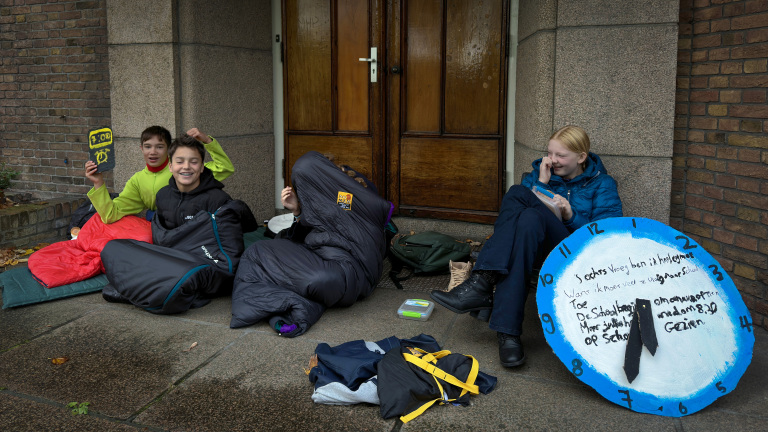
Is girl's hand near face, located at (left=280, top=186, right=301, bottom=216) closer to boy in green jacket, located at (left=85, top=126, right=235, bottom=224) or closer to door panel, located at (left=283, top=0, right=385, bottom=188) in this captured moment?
boy in green jacket, located at (left=85, top=126, right=235, bottom=224)

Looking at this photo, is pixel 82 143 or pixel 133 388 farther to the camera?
pixel 82 143

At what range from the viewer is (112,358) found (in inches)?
137

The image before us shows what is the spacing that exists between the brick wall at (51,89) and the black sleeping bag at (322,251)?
3175mm

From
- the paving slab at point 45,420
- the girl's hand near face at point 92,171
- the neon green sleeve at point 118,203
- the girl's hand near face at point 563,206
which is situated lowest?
the paving slab at point 45,420

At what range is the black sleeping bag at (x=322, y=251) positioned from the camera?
3990 millimetres

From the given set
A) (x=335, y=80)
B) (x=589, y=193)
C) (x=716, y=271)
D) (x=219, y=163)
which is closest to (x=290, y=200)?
(x=219, y=163)

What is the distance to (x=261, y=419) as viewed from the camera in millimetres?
2836

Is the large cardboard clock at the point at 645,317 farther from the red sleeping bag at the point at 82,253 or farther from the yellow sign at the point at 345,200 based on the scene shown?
the red sleeping bag at the point at 82,253

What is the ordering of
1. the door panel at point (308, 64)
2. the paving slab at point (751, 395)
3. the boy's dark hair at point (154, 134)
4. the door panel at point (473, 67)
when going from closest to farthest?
1. the paving slab at point (751, 395)
2. the boy's dark hair at point (154, 134)
3. the door panel at point (473, 67)
4. the door panel at point (308, 64)

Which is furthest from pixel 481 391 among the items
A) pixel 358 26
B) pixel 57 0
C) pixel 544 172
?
pixel 57 0

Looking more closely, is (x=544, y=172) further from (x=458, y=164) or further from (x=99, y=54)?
(x=99, y=54)

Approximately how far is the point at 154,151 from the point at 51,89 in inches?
101

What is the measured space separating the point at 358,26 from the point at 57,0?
3.08 m

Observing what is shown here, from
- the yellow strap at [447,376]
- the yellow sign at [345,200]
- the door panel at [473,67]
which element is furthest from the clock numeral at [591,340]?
the door panel at [473,67]
